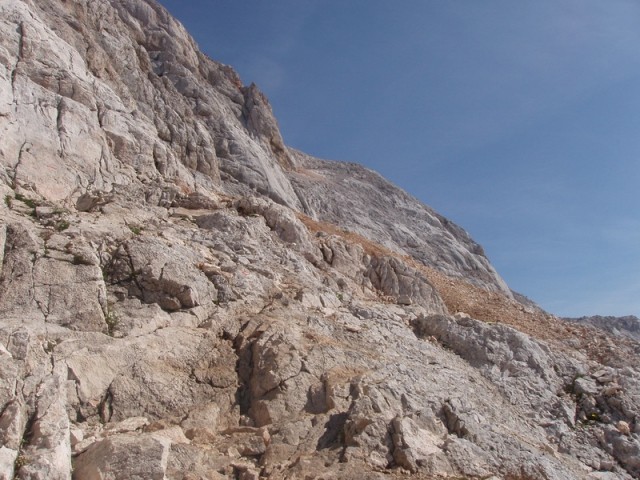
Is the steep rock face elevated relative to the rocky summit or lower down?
elevated

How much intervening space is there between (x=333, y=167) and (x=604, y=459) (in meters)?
53.5

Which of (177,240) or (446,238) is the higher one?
(446,238)

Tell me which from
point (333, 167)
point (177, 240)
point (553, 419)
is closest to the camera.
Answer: point (553, 419)

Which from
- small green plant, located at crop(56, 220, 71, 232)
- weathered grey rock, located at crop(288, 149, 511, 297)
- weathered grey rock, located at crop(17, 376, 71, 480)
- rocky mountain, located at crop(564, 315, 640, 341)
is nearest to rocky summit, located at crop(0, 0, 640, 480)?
weathered grey rock, located at crop(17, 376, 71, 480)

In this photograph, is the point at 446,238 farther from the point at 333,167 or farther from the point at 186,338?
the point at 186,338

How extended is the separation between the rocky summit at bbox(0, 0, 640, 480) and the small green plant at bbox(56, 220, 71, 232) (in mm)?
137

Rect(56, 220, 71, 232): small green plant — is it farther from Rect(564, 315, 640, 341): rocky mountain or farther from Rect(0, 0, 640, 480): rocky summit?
Rect(564, 315, 640, 341): rocky mountain

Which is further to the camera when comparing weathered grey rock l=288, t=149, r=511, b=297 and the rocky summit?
weathered grey rock l=288, t=149, r=511, b=297

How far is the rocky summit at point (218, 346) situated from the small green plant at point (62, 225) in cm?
14

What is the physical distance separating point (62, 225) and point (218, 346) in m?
5.39

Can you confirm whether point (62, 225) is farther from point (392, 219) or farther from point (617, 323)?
point (617, 323)

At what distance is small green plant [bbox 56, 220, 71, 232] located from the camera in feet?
47.8

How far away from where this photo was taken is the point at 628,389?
17.0 meters

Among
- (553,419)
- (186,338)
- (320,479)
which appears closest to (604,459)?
(553,419)
